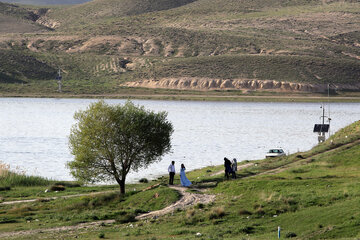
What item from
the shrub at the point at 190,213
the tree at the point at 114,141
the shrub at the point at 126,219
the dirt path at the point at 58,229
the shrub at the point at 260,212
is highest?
the tree at the point at 114,141

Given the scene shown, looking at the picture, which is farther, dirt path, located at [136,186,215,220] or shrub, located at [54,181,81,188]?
shrub, located at [54,181,81,188]

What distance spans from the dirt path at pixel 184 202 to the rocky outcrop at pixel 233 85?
128 metres

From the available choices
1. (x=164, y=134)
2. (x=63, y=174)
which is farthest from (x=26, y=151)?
(x=164, y=134)

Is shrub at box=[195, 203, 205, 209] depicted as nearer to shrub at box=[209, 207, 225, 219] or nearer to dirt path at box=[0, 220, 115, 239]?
shrub at box=[209, 207, 225, 219]

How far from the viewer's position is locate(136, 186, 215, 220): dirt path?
3247 cm

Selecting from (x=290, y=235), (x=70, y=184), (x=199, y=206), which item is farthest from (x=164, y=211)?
(x=70, y=184)

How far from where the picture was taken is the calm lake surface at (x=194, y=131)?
66562mm

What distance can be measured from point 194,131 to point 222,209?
7129 cm

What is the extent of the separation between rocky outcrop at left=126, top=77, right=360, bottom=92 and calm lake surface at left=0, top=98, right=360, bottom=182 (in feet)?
14.4

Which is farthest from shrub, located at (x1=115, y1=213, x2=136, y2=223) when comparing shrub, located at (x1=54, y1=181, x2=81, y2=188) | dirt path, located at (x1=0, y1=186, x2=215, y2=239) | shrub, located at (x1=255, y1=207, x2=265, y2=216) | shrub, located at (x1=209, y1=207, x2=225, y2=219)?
shrub, located at (x1=54, y1=181, x2=81, y2=188)

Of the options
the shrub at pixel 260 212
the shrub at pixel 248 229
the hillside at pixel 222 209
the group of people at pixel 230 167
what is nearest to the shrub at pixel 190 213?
the hillside at pixel 222 209

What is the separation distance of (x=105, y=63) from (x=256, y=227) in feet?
542

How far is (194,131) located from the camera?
102 metres

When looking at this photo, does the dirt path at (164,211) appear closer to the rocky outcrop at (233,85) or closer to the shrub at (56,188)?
the shrub at (56,188)
